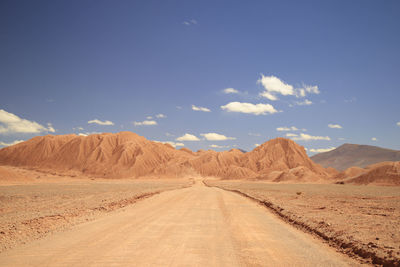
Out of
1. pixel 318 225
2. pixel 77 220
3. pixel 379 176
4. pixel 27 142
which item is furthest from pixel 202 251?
pixel 27 142

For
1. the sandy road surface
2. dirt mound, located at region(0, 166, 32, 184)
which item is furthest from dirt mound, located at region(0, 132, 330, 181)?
the sandy road surface

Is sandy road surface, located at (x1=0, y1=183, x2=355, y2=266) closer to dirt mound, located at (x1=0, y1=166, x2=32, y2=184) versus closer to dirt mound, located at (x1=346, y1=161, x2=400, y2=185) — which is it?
dirt mound, located at (x1=0, y1=166, x2=32, y2=184)

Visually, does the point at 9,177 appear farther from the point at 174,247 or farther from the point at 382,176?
the point at 382,176

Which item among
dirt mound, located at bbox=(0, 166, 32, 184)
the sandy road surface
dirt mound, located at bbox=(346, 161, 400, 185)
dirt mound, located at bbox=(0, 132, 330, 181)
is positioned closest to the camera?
the sandy road surface

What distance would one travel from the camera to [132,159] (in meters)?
140

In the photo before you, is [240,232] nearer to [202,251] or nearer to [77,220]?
[202,251]

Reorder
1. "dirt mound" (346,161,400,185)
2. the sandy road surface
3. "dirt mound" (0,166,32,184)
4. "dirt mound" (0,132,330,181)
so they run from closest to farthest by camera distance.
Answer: the sandy road surface < "dirt mound" (0,166,32,184) < "dirt mound" (346,161,400,185) < "dirt mound" (0,132,330,181)

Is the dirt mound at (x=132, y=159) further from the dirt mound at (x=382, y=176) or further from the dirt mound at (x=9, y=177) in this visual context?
the dirt mound at (x=9, y=177)

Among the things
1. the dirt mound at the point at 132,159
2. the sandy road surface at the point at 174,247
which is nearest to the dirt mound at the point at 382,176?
the dirt mound at the point at 132,159

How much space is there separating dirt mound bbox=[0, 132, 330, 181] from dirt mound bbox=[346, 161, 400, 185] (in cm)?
4405

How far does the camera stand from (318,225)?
12297 millimetres

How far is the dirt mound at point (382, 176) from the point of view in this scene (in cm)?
7437

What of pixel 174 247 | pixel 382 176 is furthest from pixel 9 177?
pixel 382 176

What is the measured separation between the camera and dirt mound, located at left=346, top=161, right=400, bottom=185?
2928 inches
